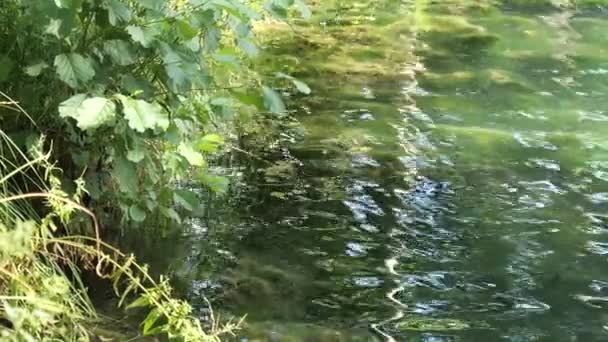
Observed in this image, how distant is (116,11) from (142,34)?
0.12 meters

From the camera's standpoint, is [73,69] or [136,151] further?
[136,151]

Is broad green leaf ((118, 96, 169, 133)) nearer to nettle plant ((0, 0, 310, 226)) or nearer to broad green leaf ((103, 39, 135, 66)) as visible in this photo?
nettle plant ((0, 0, 310, 226))

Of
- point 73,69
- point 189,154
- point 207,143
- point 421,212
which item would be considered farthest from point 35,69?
point 421,212

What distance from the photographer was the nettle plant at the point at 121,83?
9.29ft

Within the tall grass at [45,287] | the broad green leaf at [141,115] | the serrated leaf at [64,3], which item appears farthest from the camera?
the broad green leaf at [141,115]

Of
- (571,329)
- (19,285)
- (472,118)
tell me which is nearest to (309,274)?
(571,329)

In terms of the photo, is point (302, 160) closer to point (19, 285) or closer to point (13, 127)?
point (13, 127)

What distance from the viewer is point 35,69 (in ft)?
9.64

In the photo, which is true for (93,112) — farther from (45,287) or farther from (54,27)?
(45,287)

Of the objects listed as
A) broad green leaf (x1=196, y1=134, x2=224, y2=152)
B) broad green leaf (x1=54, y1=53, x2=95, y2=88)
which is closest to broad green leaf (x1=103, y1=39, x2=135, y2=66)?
broad green leaf (x1=54, y1=53, x2=95, y2=88)

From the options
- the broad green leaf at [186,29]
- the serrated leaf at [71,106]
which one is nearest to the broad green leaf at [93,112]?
the serrated leaf at [71,106]

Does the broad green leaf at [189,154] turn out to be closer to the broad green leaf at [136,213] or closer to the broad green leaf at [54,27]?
the broad green leaf at [136,213]

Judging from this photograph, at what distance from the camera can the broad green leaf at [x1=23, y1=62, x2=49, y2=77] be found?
2929 millimetres

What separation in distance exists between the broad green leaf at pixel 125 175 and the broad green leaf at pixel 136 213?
17 cm
